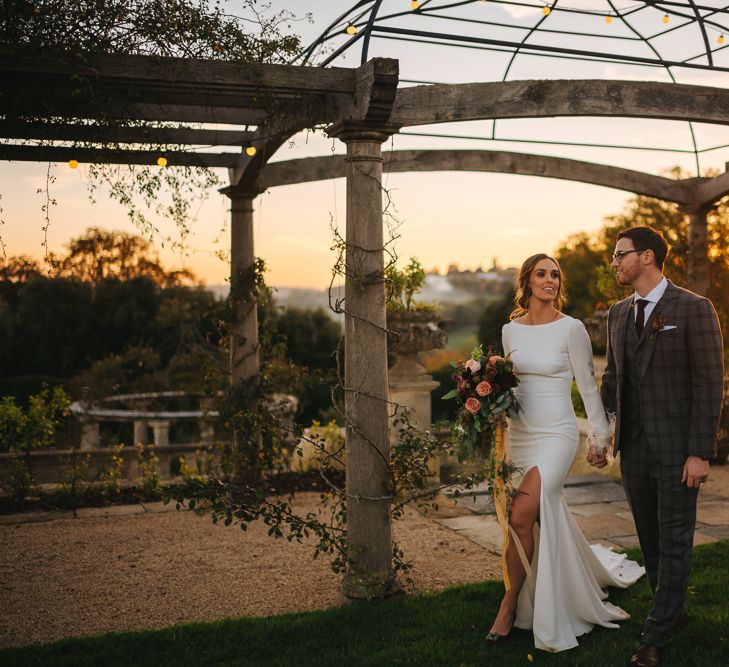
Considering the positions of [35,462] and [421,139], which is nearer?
[421,139]

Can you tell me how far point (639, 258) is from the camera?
385cm

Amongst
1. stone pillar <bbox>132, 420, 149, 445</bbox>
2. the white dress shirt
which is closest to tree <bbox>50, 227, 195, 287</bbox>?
stone pillar <bbox>132, 420, 149, 445</bbox>

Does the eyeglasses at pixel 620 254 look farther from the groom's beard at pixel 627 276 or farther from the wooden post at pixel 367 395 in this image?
the wooden post at pixel 367 395

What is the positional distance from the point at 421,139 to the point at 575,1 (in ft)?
6.03

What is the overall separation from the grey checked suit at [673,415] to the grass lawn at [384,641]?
0.40 meters

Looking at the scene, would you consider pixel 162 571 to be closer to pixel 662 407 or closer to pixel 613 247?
pixel 662 407

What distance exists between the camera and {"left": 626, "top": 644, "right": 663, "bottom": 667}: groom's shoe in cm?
366

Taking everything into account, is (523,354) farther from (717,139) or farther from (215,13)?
(717,139)

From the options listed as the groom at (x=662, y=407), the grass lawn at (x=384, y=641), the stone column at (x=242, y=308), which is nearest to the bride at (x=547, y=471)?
the grass lawn at (x=384, y=641)

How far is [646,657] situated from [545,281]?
6.24ft

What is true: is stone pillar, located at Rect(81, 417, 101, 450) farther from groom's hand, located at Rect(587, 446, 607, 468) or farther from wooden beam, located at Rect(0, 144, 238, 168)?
groom's hand, located at Rect(587, 446, 607, 468)

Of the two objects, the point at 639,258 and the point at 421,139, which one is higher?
the point at 421,139

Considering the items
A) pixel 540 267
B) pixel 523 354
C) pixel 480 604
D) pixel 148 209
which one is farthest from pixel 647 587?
pixel 148 209

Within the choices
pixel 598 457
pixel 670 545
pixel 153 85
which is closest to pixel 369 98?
pixel 153 85
